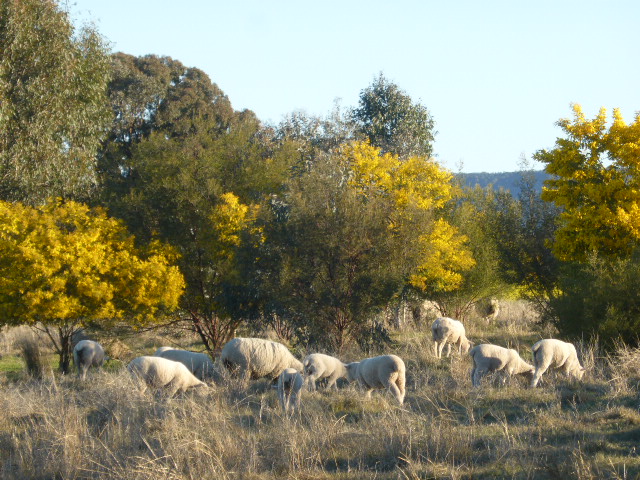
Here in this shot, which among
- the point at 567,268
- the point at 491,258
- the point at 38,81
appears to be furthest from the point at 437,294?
the point at 38,81

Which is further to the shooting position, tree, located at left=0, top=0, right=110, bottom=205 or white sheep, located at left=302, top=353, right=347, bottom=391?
tree, located at left=0, top=0, right=110, bottom=205

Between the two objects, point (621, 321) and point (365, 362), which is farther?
point (621, 321)

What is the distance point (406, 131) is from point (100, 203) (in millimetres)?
20555

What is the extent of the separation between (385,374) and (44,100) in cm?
1814

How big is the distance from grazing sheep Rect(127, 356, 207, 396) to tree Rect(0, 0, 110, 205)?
13.9m

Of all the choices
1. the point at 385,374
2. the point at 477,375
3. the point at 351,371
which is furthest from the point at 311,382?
the point at 477,375

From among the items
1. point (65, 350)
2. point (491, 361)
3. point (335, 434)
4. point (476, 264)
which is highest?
point (476, 264)

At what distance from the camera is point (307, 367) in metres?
12.9

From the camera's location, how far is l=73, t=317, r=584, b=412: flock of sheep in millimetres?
11836

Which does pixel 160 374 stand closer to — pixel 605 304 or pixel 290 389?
pixel 290 389

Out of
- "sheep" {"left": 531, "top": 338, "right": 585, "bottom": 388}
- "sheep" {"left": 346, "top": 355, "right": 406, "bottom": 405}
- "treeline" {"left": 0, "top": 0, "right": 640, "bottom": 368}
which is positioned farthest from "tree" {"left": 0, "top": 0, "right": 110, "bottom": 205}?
"sheep" {"left": 531, "top": 338, "right": 585, "bottom": 388}

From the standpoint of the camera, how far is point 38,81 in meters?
24.9

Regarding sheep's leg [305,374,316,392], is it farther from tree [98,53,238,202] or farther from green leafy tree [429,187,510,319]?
tree [98,53,238,202]

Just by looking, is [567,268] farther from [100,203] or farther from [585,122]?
[100,203]
